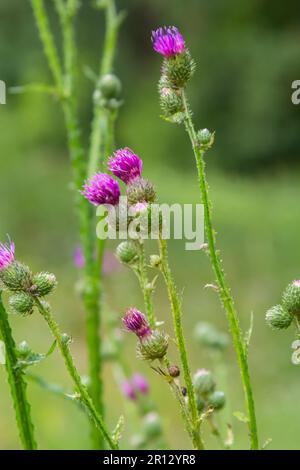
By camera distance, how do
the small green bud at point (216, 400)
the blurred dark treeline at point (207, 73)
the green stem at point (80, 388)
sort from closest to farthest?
1. the green stem at point (80, 388)
2. the small green bud at point (216, 400)
3. the blurred dark treeline at point (207, 73)

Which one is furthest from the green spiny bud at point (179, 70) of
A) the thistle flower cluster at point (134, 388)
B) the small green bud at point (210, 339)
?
the thistle flower cluster at point (134, 388)

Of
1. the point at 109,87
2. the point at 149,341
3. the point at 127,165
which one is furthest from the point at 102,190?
the point at 109,87

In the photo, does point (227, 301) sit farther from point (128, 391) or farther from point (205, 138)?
point (128, 391)

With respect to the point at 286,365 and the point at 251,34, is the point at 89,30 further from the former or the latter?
the point at 286,365

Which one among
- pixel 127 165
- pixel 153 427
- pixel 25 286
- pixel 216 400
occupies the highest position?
pixel 127 165

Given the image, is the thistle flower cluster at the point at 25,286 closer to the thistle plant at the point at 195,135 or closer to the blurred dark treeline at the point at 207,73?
the thistle plant at the point at 195,135

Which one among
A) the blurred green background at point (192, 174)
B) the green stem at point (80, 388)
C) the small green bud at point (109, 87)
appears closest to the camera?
the green stem at point (80, 388)
